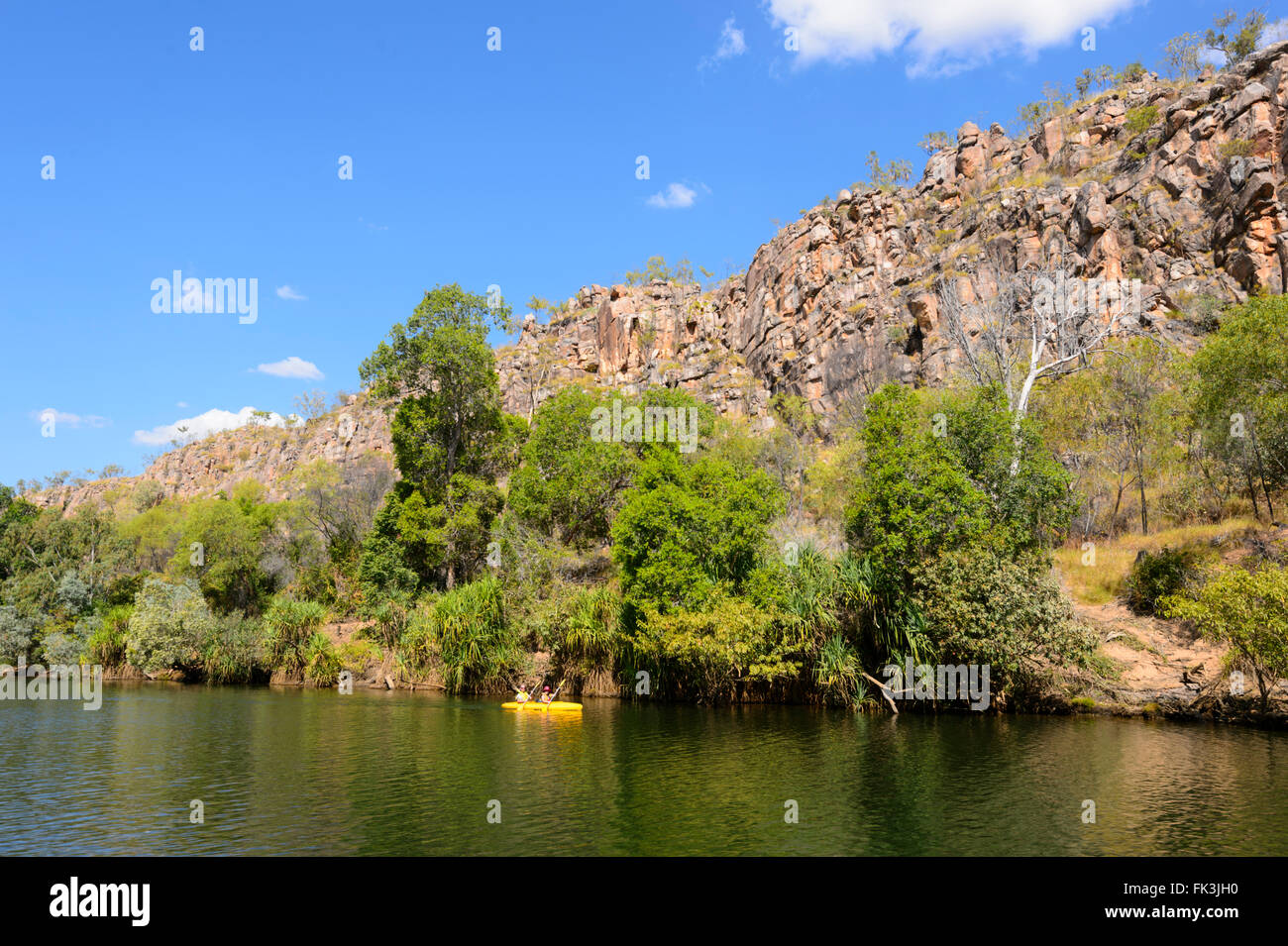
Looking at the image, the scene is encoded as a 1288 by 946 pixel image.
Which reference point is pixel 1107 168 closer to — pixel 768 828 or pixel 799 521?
pixel 799 521

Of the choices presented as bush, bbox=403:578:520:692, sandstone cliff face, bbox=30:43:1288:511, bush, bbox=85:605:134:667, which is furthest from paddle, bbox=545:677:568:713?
sandstone cliff face, bbox=30:43:1288:511

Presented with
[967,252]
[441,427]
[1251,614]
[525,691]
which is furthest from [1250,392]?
[967,252]

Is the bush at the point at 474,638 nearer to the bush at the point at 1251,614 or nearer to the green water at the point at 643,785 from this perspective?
the green water at the point at 643,785

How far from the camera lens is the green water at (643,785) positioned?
1405 centimetres

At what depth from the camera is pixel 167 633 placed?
44.0 m

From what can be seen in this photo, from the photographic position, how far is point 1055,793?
17156mm

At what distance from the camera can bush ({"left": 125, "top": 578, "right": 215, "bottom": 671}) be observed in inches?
1726

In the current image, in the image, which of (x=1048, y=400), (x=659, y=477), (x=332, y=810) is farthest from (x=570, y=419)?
(x=332, y=810)

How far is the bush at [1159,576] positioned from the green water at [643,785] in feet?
24.7

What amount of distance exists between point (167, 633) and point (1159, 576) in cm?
4889

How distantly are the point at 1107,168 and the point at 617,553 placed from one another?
92581 millimetres

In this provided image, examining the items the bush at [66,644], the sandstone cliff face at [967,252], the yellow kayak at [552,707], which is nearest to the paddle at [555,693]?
the yellow kayak at [552,707]

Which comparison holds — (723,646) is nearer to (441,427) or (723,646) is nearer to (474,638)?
(474,638)

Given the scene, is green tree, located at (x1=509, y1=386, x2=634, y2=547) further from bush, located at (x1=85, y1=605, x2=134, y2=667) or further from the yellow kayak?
bush, located at (x1=85, y1=605, x2=134, y2=667)
